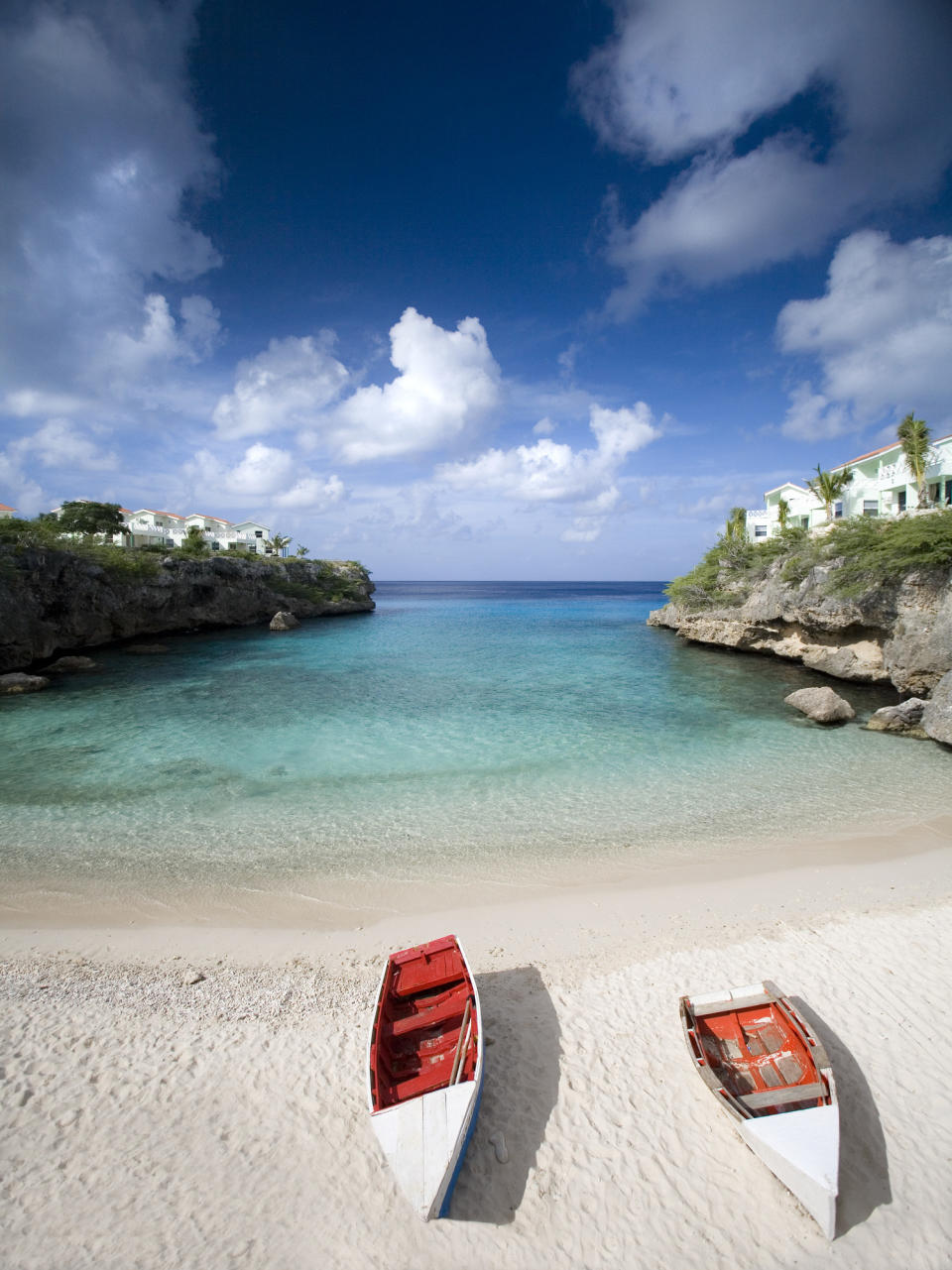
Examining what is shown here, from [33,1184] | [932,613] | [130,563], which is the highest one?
[130,563]

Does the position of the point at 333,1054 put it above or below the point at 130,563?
below

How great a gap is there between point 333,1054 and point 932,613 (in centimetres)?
2370

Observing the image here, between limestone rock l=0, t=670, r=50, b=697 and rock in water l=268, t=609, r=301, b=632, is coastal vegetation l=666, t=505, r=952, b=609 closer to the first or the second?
limestone rock l=0, t=670, r=50, b=697

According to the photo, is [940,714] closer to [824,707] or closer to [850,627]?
[824,707]

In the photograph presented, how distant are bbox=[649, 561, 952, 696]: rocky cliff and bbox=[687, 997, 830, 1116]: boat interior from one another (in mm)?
18451

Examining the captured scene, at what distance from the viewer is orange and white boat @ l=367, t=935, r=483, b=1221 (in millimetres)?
4184

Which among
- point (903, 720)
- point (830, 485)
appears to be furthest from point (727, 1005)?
point (830, 485)

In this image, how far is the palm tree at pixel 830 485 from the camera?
33594mm

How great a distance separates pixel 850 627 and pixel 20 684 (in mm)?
37466

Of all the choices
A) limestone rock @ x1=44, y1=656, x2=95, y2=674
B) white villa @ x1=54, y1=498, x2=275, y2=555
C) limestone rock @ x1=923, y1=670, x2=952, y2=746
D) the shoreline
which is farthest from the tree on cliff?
limestone rock @ x1=923, y1=670, x2=952, y2=746

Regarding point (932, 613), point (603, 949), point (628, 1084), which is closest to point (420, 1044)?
point (628, 1084)

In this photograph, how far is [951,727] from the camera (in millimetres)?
14422

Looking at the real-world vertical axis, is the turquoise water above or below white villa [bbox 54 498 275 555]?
below

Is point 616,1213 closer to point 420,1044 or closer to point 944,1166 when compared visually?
point 420,1044
